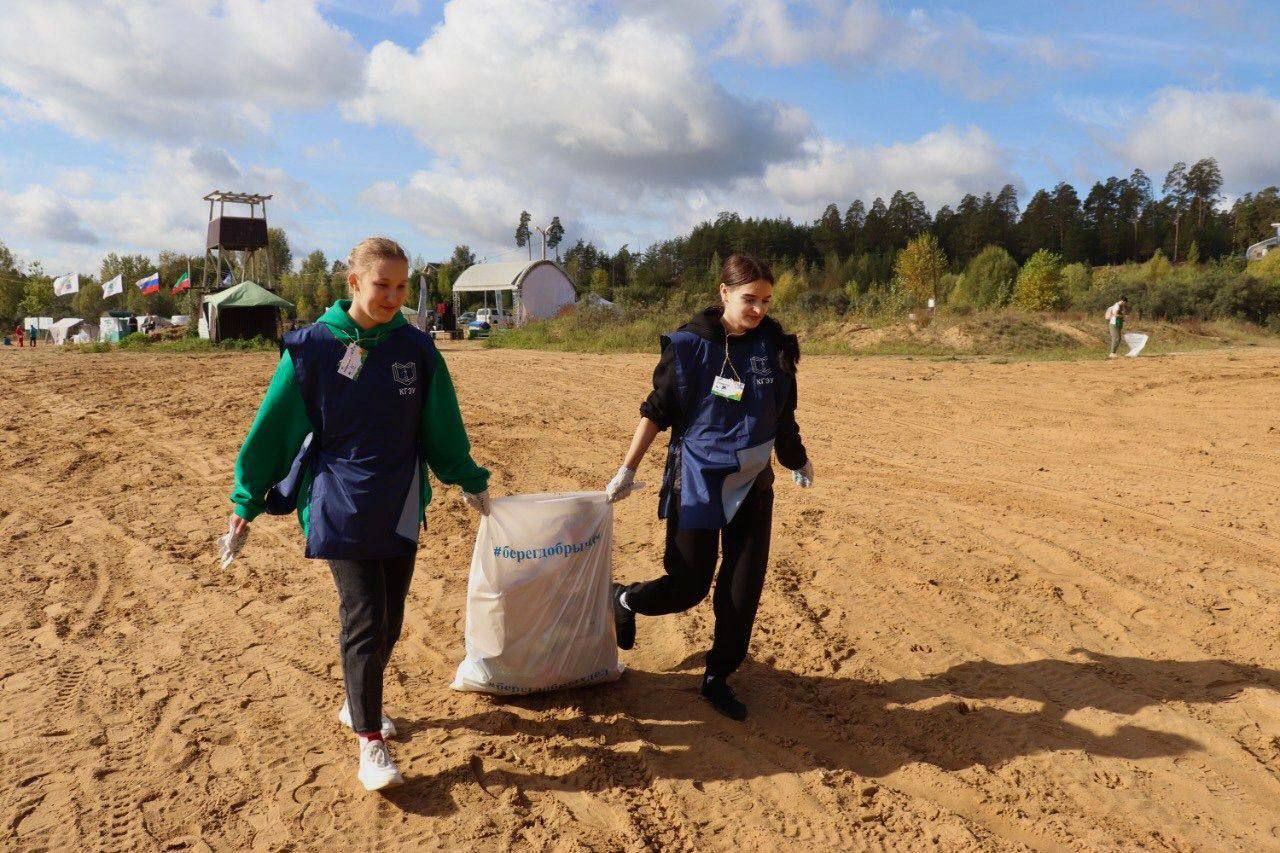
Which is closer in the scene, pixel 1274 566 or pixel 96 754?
pixel 96 754

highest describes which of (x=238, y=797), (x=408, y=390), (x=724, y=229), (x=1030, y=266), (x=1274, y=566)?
(x=724, y=229)

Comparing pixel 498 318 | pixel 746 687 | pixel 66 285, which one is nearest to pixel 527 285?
pixel 498 318

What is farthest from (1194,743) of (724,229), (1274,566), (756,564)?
(724,229)

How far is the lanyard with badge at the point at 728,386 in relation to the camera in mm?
3127

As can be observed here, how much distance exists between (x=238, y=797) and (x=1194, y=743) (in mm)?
3247

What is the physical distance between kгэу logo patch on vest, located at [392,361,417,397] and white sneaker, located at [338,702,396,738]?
1142 mm

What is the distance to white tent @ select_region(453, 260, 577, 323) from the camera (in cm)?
4991

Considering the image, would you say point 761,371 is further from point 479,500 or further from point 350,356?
point 350,356

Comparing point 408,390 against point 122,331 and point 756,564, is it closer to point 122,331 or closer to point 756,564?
point 756,564

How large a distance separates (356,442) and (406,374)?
26 centimetres

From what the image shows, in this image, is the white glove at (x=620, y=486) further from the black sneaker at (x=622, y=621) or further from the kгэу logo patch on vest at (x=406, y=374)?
the kгэу logo patch on vest at (x=406, y=374)

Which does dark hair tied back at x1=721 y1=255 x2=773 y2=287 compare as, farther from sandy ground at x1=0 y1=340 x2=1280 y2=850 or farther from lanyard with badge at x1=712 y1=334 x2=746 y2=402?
sandy ground at x1=0 y1=340 x2=1280 y2=850

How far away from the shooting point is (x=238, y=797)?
277cm

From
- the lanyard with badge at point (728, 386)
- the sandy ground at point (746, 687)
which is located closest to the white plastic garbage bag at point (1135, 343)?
the sandy ground at point (746, 687)
